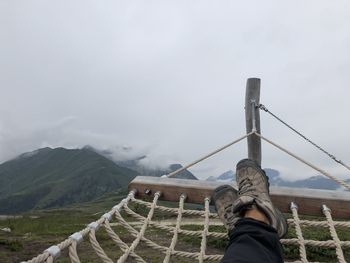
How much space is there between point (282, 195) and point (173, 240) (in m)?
0.92

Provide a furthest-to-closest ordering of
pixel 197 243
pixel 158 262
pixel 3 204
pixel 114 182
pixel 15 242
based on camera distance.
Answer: pixel 114 182 → pixel 3 204 → pixel 15 242 → pixel 197 243 → pixel 158 262

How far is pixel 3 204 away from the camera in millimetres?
131000

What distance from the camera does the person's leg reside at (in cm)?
166

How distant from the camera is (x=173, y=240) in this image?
2883 mm

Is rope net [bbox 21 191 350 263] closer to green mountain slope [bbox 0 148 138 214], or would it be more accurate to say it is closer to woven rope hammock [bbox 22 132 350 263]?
woven rope hammock [bbox 22 132 350 263]

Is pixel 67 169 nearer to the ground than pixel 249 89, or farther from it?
farther from it

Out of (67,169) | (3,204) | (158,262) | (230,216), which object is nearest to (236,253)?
(230,216)

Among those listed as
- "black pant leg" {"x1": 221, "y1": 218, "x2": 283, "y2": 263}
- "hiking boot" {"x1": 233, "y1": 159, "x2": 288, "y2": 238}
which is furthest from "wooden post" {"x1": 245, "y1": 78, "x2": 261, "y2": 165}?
"black pant leg" {"x1": 221, "y1": 218, "x2": 283, "y2": 263}

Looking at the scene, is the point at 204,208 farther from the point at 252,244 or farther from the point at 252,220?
the point at 252,244

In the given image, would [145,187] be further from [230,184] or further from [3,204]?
[3,204]

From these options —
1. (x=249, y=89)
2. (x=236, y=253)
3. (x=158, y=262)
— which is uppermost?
(x=249, y=89)

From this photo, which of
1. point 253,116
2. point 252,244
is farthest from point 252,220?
point 253,116

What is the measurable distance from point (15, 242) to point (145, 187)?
684 centimetres

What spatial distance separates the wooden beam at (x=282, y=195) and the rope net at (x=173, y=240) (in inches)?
2.9
